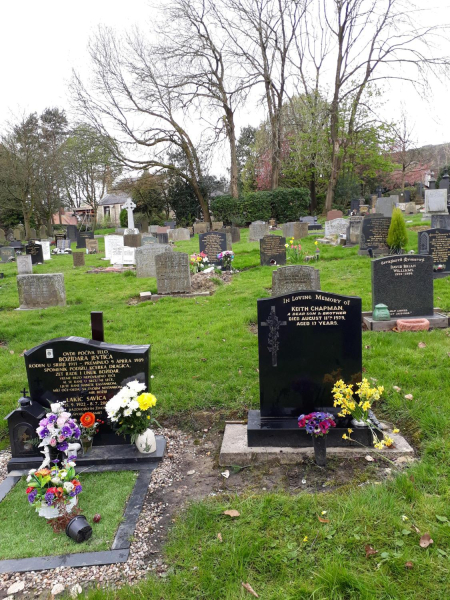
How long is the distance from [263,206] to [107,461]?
104 feet

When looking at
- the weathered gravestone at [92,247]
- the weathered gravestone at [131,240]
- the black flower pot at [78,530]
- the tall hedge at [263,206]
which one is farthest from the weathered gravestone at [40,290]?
the tall hedge at [263,206]

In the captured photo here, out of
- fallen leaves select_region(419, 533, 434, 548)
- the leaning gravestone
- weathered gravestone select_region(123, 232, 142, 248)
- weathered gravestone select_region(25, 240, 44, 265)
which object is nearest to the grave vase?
fallen leaves select_region(419, 533, 434, 548)

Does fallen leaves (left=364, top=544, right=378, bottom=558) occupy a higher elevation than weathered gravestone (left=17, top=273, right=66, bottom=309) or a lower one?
lower

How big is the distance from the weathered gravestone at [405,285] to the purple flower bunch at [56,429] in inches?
232

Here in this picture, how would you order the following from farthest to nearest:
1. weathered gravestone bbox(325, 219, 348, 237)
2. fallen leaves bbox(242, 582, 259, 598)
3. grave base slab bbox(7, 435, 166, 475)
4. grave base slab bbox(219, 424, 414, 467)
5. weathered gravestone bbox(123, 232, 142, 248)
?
weathered gravestone bbox(123, 232, 142, 248) < weathered gravestone bbox(325, 219, 348, 237) < grave base slab bbox(7, 435, 166, 475) < grave base slab bbox(219, 424, 414, 467) < fallen leaves bbox(242, 582, 259, 598)

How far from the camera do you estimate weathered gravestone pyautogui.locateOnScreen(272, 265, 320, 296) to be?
9.17m

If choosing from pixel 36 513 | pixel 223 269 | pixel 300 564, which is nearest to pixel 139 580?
pixel 300 564

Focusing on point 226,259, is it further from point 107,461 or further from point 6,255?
point 6,255

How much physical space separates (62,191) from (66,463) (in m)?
48.5

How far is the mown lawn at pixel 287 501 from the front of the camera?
120 inches

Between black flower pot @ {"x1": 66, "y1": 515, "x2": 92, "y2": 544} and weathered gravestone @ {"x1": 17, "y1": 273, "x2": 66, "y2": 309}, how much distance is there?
8328mm

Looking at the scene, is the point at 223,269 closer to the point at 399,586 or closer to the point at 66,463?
the point at 66,463

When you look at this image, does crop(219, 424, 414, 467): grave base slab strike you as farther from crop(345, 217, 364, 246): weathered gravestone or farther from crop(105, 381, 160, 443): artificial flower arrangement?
crop(345, 217, 364, 246): weathered gravestone

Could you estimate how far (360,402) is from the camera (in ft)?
14.9
